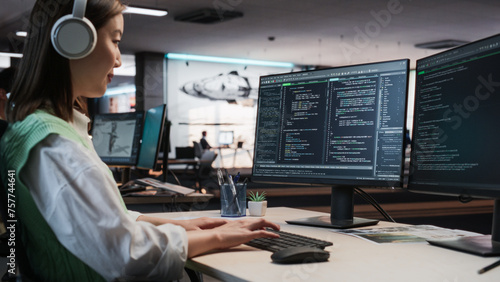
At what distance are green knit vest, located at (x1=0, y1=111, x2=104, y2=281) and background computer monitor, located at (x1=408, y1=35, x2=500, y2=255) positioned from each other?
905 millimetres

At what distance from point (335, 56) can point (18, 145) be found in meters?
13.9

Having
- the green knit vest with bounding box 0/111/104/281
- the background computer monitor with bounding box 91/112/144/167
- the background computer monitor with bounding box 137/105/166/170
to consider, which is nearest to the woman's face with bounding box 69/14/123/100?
the green knit vest with bounding box 0/111/104/281

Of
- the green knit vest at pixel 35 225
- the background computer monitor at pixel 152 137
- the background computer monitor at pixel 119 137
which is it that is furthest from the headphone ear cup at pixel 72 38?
the background computer monitor at pixel 119 137

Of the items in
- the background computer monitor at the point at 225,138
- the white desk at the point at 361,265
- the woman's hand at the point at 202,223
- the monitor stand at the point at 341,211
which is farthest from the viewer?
the background computer monitor at the point at 225,138

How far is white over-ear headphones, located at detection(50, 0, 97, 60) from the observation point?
→ 103cm

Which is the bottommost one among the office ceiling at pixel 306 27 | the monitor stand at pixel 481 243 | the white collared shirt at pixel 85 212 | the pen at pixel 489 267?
the pen at pixel 489 267

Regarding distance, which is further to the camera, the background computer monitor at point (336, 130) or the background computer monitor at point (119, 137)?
the background computer monitor at point (119, 137)

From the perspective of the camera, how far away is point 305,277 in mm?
1048

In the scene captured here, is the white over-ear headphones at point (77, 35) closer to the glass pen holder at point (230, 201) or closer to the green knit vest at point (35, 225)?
the green knit vest at point (35, 225)

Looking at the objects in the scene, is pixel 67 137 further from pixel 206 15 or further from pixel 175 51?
pixel 175 51

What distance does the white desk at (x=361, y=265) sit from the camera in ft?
3.46

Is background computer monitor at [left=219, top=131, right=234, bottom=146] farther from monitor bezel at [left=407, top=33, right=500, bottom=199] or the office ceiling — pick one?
monitor bezel at [left=407, top=33, right=500, bottom=199]

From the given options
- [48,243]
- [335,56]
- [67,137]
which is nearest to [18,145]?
[67,137]

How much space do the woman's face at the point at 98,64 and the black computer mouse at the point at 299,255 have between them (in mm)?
546
